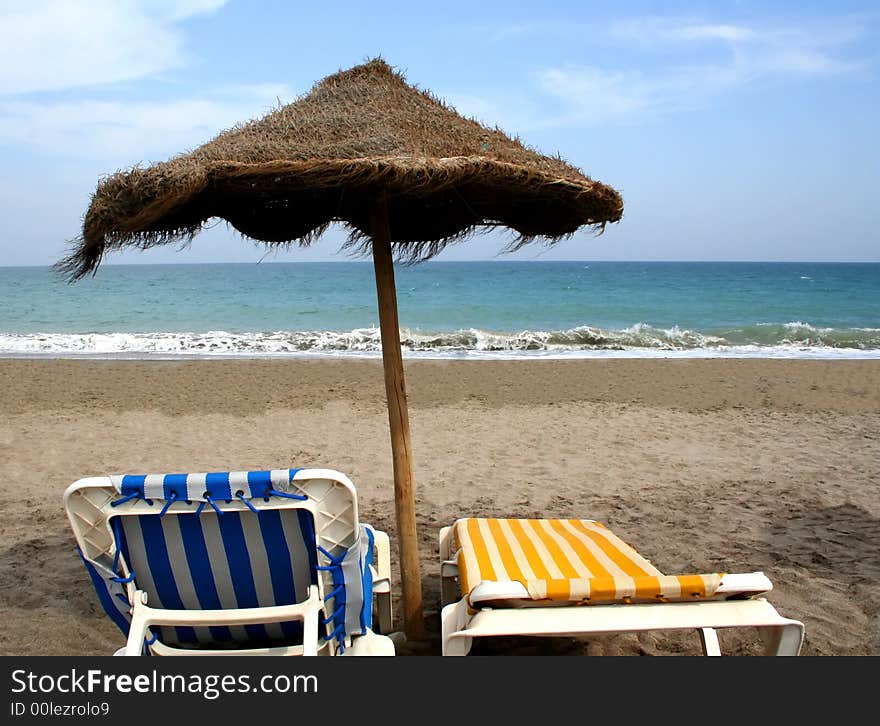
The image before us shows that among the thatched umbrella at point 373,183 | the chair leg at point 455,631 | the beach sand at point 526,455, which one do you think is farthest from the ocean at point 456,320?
the chair leg at point 455,631

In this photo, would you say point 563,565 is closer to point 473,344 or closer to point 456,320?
point 473,344

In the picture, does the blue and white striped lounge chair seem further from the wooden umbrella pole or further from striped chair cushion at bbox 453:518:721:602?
the wooden umbrella pole

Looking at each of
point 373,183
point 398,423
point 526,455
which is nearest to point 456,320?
point 526,455

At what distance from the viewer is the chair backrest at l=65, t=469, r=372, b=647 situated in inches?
83.1

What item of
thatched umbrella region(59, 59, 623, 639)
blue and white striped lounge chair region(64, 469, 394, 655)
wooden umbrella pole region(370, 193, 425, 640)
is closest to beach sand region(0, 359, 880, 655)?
wooden umbrella pole region(370, 193, 425, 640)

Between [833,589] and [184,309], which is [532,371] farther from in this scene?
[184,309]

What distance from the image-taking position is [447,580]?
3.24m

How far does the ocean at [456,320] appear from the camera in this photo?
54.0 ft

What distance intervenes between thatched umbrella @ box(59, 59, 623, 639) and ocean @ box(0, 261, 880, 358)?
99 centimetres

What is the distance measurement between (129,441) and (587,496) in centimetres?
479

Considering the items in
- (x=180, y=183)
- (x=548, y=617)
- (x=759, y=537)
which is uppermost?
(x=180, y=183)

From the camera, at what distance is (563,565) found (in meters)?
2.82

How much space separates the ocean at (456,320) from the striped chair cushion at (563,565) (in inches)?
70.5
